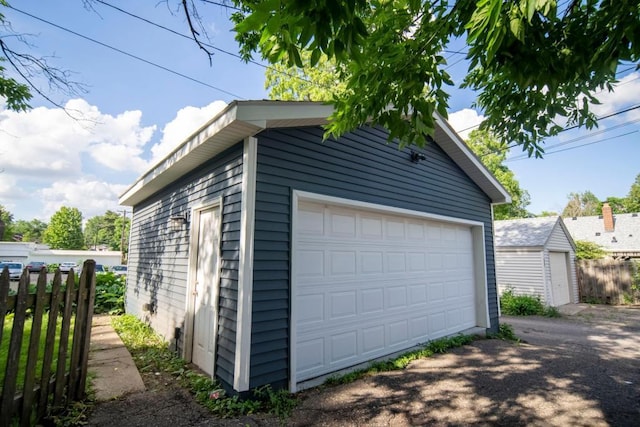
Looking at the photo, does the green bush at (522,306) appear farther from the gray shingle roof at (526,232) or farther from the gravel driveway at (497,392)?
the gravel driveway at (497,392)

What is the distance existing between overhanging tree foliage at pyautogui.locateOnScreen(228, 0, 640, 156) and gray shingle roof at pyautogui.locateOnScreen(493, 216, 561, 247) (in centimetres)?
1047

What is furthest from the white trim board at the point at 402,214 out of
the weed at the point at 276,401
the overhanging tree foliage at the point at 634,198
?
the overhanging tree foliage at the point at 634,198

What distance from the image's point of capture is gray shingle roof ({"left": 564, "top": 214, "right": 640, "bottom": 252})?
58.8 ft

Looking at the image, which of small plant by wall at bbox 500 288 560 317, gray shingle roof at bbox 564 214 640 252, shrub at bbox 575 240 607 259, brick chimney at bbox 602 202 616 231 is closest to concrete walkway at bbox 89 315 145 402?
small plant by wall at bbox 500 288 560 317

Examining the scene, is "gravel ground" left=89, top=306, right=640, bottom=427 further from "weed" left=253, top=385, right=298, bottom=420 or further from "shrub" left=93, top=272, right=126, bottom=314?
"shrub" left=93, top=272, right=126, bottom=314

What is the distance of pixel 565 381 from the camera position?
4.23 meters

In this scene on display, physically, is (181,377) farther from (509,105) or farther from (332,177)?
(509,105)

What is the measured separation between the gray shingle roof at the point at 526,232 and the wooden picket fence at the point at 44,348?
12305 millimetres

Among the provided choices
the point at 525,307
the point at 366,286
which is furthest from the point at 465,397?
the point at 525,307

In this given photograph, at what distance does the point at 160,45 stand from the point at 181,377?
617cm

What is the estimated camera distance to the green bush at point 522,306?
35.8 ft

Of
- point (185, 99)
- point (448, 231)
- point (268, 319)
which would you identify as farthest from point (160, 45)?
point (448, 231)

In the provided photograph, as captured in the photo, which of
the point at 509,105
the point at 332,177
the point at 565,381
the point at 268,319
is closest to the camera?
the point at 509,105

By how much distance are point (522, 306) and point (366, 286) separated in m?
9.00
